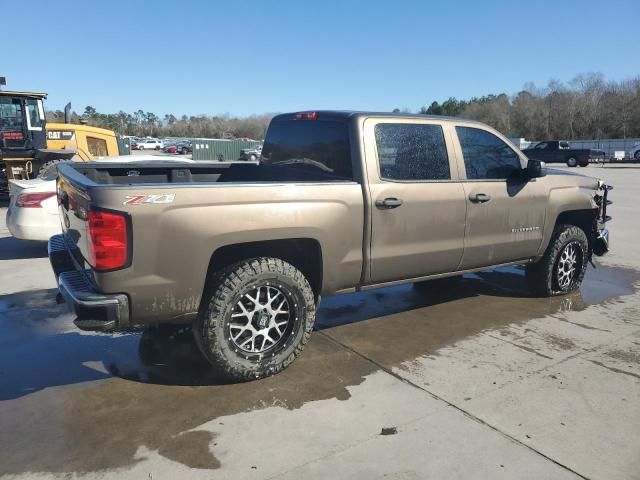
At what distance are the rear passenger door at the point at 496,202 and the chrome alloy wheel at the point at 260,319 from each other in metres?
1.92

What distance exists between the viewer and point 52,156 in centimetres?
1362

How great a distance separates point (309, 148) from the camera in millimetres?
4621

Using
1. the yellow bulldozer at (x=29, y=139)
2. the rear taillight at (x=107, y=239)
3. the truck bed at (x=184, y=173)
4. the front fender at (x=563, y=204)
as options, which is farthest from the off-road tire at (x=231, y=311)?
the yellow bulldozer at (x=29, y=139)

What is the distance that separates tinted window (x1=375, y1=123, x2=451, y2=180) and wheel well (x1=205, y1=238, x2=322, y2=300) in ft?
2.80

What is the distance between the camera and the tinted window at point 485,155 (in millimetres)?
4801

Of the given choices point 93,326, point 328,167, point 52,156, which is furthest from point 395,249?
point 52,156

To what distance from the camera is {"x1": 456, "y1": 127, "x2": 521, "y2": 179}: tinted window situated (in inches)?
189

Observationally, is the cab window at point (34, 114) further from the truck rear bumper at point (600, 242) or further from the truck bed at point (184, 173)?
the truck rear bumper at point (600, 242)

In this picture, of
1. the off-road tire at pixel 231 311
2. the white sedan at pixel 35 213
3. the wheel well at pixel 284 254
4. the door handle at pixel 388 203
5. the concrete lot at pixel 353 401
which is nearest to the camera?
the concrete lot at pixel 353 401

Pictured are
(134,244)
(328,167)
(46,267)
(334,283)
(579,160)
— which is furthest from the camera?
(579,160)

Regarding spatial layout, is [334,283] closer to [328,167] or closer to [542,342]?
[328,167]

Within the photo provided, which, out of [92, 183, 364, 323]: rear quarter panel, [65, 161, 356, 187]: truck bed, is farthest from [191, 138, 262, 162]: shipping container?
[92, 183, 364, 323]: rear quarter panel

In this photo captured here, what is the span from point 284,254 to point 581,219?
154 inches

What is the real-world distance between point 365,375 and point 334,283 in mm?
726
